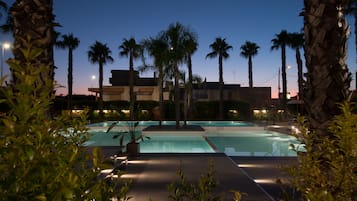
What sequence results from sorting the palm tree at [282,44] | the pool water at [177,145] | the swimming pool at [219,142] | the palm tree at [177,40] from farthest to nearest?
the palm tree at [282,44], the palm tree at [177,40], the pool water at [177,145], the swimming pool at [219,142]

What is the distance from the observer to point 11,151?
1.09 meters

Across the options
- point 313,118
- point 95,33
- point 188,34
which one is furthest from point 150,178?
point 95,33

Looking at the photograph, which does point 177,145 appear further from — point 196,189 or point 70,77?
point 70,77

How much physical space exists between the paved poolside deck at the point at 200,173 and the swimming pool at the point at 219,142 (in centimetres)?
303

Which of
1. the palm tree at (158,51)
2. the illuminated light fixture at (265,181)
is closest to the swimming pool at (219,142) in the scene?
the palm tree at (158,51)

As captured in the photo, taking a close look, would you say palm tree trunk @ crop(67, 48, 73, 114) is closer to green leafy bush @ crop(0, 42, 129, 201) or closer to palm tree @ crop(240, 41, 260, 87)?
palm tree @ crop(240, 41, 260, 87)

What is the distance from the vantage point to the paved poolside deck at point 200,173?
6.04 m

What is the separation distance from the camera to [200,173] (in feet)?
25.3

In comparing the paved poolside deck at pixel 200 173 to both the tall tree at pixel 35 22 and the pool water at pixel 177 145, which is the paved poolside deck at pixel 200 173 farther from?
the pool water at pixel 177 145

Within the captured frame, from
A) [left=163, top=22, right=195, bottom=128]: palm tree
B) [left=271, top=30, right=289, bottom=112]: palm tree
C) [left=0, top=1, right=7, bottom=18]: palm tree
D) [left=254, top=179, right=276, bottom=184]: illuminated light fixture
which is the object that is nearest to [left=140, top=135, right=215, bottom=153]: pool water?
[left=163, top=22, right=195, bottom=128]: palm tree

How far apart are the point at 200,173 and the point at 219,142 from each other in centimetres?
1033

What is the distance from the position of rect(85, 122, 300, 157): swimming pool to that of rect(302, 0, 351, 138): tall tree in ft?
27.2

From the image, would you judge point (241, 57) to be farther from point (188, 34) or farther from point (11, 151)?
point (11, 151)

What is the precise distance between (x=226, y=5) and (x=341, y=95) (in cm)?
2581
